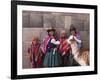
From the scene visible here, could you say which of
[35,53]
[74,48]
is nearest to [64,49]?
[74,48]

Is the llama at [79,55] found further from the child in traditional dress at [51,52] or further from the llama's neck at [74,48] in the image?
the child in traditional dress at [51,52]

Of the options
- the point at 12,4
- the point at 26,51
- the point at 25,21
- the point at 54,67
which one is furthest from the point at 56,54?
the point at 12,4

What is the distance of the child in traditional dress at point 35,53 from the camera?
188 centimetres

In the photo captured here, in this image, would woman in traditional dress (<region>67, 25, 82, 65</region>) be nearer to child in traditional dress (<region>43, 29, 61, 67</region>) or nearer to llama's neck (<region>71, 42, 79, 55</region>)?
llama's neck (<region>71, 42, 79, 55</region>)

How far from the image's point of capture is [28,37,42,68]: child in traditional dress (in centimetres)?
188

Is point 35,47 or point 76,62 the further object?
point 76,62

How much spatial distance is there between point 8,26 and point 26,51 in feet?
0.87

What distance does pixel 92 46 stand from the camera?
2.07 meters

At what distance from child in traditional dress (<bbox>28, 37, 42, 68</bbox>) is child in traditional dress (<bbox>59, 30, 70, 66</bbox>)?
0.68ft

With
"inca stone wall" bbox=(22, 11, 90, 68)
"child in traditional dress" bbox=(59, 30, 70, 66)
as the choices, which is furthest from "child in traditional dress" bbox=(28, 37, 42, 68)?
"child in traditional dress" bbox=(59, 30, 70, 66)

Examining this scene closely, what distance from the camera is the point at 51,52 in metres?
1.93

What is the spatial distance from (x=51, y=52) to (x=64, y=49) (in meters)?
0.13

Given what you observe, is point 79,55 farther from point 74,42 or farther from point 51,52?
point 51,52

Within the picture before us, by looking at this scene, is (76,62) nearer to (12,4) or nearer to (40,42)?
(40,42)
